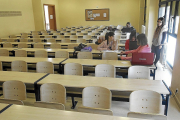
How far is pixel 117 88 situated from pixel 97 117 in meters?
0.83

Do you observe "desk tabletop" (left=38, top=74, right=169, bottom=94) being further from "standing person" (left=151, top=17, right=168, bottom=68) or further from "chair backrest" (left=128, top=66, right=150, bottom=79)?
"standing person" (left=151, top=17, right=168, bottom=68)

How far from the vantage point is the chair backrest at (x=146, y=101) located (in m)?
2.18

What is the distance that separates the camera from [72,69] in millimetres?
3514

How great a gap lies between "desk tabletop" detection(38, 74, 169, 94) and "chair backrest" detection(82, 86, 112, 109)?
0.25 m

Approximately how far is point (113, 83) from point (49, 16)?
11925 mm

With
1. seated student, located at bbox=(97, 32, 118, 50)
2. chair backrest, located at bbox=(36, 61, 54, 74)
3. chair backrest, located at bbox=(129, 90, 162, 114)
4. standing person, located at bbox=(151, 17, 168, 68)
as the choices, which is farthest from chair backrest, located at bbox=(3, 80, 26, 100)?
standing person, located at bbox=(151, 17, 168, 68)

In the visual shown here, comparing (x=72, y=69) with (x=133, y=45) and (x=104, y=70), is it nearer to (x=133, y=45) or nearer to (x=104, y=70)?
(x=104, y=70)

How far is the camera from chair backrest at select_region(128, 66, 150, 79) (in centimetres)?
309

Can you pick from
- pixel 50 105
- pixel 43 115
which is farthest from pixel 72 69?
pixel 43 115

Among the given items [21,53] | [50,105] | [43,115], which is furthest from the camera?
[21,53]

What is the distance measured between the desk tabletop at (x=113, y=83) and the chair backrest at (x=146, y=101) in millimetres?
272

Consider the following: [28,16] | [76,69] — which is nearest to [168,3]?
[76,69]

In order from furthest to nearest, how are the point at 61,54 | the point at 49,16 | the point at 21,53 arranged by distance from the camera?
1. the point at 49,16
2. the point at 21,53
3. the point at 61,54

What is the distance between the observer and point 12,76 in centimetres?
320
